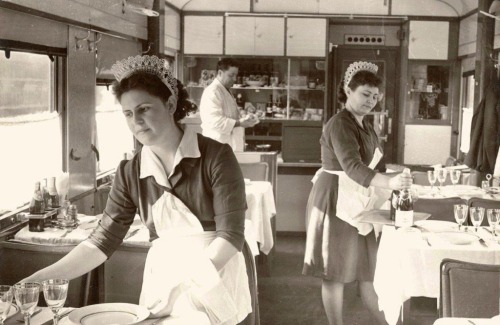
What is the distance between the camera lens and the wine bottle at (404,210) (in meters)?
3.43

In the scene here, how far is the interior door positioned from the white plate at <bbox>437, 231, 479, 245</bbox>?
18.0 ft

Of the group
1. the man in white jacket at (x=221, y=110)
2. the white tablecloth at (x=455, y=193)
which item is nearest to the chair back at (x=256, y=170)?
the man in white jacket at (x=221, y=110)

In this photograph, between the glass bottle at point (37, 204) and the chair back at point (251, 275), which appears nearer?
the chair back at point (251, 275)

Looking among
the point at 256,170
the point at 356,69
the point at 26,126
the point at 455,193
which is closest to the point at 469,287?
the point at 356,69

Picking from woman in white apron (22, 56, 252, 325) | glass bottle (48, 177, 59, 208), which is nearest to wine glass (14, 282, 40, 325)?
woman in white apron (22, 56, 252, 325)

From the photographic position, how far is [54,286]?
1.85 m

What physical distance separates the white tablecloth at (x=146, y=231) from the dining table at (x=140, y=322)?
75 centimetres

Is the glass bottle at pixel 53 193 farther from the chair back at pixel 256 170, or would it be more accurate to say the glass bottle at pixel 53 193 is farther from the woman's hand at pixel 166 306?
the woman's hand at pixel 166 306

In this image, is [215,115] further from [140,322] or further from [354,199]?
[140,322]

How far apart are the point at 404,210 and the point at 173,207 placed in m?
1.72

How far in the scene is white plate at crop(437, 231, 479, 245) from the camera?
335 cm

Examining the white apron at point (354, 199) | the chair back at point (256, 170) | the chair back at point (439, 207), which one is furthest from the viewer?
the chair back at point (256, 170)

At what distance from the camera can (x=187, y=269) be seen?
7.13 feet

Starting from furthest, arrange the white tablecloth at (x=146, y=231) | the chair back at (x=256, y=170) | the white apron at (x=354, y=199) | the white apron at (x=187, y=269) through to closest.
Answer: the chair back at (x=256, y=170) → the white apron at (x=354, y=199) → the white tablecloth at (x=146, y=231) → the white apron at (x=187, y=269)
